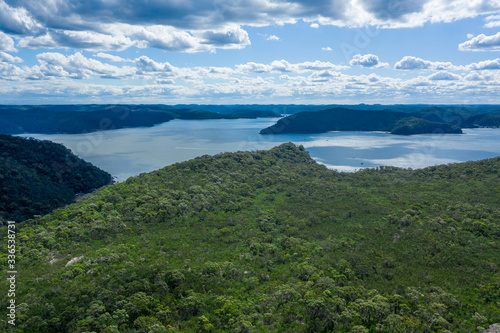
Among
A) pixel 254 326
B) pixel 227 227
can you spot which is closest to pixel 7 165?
pixel 227 227

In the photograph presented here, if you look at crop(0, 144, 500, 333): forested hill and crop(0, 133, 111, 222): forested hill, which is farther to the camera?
crop(0, 133, 111, 222): forested hill

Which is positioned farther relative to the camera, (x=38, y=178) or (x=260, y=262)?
(x=38, y=178)

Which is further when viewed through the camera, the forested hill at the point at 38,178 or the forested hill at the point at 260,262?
the forested hill at the point at 38,178

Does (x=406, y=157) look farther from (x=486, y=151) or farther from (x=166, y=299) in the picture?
(x=166, y=299)

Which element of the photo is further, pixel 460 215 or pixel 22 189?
pixel 22 189
